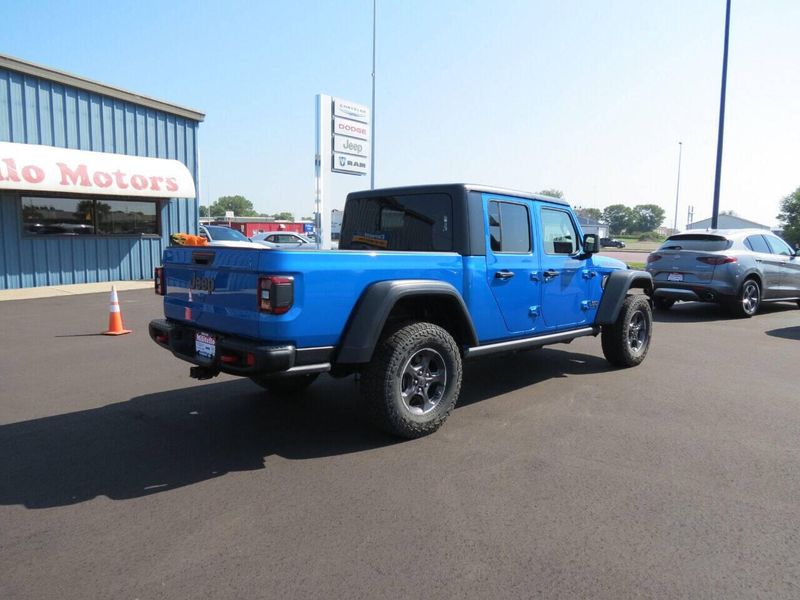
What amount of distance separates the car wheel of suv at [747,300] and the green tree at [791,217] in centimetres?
5234

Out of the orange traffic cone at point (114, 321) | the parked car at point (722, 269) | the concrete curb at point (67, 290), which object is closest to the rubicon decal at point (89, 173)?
the concrete curb at point (67, 290)

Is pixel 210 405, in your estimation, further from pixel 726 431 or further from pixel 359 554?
pixel 726 431

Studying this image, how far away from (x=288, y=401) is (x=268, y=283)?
2.02 metres

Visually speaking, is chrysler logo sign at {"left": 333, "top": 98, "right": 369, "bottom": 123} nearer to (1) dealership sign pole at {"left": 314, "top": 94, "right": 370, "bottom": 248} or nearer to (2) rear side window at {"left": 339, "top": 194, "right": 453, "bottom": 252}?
(1) dealership sign pole at {"left": 314, "top": 94, "right": 370, "bottom": 248}

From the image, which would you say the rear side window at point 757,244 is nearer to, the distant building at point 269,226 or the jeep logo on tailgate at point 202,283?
the jeep logo on tailgate at point 202,283

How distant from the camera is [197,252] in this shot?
4121mm

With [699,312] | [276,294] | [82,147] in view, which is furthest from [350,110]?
[276,294]

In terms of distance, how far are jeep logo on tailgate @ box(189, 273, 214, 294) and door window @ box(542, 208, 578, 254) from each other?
9.85ft

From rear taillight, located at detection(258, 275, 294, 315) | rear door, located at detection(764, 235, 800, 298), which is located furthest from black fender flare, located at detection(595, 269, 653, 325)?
rear door, located at detection(764, 235, 800, 298)

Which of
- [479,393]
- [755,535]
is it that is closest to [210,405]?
[479,393]

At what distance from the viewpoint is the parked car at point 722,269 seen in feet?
33.3

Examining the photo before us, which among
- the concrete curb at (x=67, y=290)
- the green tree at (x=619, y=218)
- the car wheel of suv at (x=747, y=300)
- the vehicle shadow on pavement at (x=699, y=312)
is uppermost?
the green tree at (x=619, y=218)

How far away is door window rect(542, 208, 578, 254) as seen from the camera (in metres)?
5.39

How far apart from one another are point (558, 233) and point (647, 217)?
172 metres
